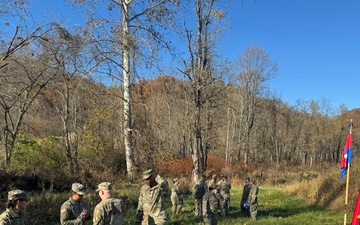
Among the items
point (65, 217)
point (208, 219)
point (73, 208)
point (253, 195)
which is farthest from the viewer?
point (253, 195)

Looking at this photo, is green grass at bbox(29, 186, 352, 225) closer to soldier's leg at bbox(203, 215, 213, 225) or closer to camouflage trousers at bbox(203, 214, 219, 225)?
camouflage trousers at bbox(203, 214, 219, 225)

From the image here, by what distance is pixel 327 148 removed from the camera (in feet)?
257

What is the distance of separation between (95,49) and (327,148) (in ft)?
238

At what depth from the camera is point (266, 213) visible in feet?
52.4

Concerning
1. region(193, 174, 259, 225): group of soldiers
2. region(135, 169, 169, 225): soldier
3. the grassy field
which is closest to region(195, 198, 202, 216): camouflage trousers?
region(193, 174, 259, 225): group of soldiers

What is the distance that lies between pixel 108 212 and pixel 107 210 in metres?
0.04

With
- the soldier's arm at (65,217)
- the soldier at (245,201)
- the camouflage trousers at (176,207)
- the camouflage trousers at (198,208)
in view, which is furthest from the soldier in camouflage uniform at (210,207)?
the soldier's arm at (65,217)

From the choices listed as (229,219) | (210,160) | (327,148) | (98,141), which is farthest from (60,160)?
(327,148)

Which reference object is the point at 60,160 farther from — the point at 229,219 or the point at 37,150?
the point at 229,219

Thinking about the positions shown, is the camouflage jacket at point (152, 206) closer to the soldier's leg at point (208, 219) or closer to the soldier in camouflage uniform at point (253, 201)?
the soldier's leg at point (208, 219)

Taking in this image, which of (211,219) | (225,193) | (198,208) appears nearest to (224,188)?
(225,193)

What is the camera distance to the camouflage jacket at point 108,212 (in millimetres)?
5867

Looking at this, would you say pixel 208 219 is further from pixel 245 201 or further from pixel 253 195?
pixel 245 201

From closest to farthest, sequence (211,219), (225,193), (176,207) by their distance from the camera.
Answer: (211,219), (176,207), (225,193)
